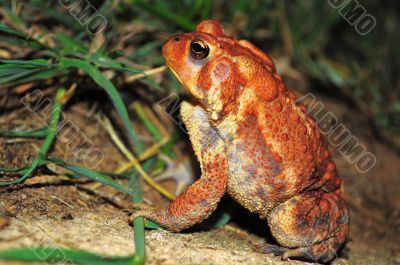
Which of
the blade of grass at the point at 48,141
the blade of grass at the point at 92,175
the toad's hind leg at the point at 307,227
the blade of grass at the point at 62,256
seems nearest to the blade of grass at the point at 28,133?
the blade of grass at the point at 48,141

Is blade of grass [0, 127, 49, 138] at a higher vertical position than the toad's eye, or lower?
lower

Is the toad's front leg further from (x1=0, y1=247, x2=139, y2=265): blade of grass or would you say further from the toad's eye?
(x1=0, y1=247, x2=139, y2=265): blade of grass

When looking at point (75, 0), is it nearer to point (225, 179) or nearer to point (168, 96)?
point (168, 96)

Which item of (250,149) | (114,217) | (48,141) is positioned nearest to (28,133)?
(48,141)

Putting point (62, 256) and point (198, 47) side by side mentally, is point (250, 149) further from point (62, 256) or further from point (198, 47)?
point (62, 256)

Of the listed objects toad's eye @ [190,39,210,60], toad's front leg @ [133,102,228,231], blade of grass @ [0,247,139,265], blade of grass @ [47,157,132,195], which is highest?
toad's eye @ [190,39,210,60]

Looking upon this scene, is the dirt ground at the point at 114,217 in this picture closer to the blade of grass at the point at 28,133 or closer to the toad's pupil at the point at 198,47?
the blade of grass at the point at 28,133

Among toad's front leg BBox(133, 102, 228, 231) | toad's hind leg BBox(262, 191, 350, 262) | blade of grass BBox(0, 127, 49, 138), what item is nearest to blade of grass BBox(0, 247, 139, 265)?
toad's front leg BBox(133, 102, 228, 231)
